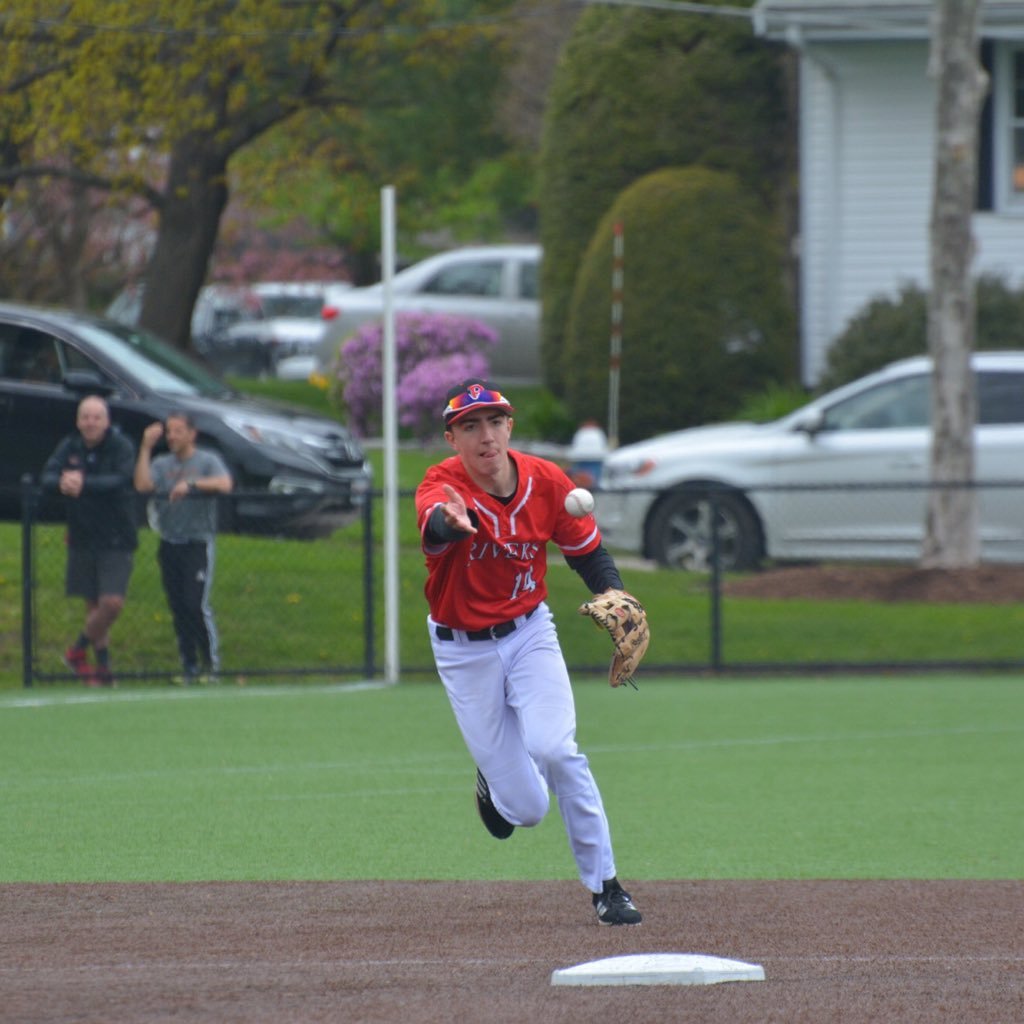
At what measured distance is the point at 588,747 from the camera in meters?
11.4

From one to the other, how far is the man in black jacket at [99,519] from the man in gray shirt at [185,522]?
229mm

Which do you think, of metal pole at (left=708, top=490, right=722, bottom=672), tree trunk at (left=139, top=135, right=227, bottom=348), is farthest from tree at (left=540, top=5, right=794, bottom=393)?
metal pole at (left=708, top=490, right=722, bottom=672)

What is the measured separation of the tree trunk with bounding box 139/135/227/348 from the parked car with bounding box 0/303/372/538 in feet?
19.3

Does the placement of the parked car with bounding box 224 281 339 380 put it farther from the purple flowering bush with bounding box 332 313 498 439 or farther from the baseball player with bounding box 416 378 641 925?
the baseball player with bounding box 416 378 641 925

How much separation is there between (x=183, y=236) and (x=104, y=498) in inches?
363

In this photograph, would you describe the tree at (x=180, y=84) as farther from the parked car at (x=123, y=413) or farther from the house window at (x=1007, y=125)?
the house window at (x=1007, y=125)

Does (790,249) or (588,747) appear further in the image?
(790,249)

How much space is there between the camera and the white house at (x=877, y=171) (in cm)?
2253

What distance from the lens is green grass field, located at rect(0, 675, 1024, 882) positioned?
797cm

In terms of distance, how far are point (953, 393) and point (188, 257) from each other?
32.0 ft

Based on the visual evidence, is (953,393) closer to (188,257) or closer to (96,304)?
(188,257)

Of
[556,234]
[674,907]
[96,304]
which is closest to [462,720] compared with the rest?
[674,907]

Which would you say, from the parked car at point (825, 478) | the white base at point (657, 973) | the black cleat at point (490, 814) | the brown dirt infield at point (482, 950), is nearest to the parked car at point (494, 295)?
the parked car at point (825, 478)

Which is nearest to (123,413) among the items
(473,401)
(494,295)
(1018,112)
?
(473,401)
